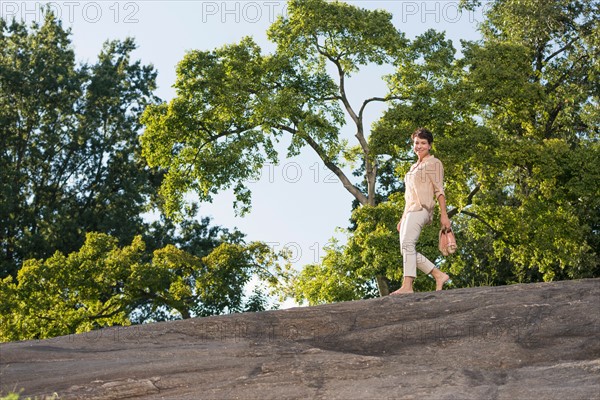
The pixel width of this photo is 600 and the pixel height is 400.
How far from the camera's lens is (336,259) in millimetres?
29000

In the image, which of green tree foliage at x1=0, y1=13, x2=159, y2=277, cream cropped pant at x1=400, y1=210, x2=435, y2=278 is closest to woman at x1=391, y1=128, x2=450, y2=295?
cream cropped pant at x1=400, y1=210, x2=435, y2=278

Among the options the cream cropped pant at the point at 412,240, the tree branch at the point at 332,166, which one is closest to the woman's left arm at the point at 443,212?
the cream cropped pant at the point at 412,240

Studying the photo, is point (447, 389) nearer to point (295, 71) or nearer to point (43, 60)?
point (295, 71)

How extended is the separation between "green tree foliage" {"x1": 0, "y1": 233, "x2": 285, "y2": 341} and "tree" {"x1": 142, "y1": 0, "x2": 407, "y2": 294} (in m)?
1.88

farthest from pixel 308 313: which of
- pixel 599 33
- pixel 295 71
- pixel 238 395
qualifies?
pixel 599 33

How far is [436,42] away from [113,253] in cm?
1222

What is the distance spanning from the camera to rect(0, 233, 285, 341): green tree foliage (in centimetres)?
2852

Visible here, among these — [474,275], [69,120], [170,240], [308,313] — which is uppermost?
[69,120]

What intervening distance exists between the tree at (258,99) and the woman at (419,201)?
55.2ft

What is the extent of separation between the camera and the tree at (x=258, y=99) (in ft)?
98.0

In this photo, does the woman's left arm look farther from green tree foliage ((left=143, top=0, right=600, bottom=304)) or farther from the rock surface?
green tree foliage ((left=143, top=0, right=600, bottom=304))

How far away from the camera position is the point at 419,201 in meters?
12.7

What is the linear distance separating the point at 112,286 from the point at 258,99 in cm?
741

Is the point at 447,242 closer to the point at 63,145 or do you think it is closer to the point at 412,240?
the point at 412,240
